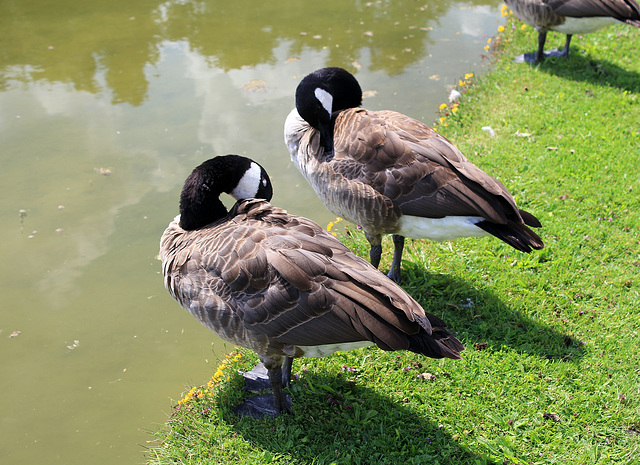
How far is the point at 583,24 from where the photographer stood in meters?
7.62

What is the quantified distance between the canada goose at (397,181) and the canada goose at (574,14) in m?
4.50

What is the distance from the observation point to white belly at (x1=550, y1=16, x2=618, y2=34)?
294 inches

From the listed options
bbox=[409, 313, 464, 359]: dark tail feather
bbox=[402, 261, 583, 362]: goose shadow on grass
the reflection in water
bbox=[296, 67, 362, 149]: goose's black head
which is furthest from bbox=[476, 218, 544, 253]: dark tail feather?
the reflection in water

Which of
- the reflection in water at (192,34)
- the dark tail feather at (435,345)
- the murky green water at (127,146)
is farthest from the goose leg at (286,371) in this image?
the reflection in water at (192,34)

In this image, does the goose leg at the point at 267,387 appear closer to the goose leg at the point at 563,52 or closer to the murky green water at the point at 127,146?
the murky green water at the point at 127,146

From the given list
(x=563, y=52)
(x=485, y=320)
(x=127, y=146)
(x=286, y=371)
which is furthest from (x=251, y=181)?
(x=563, y=52)

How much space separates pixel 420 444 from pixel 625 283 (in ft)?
7.98

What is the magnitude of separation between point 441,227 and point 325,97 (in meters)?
1.54

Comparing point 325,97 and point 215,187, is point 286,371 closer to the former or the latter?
point 215,187

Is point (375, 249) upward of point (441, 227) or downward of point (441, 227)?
downward

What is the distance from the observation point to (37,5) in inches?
420

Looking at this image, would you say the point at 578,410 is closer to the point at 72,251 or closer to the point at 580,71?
the point at 72,251

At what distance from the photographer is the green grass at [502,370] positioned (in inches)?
139

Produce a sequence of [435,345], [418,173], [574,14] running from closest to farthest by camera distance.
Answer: [435,345], [418,173], [574,14]
